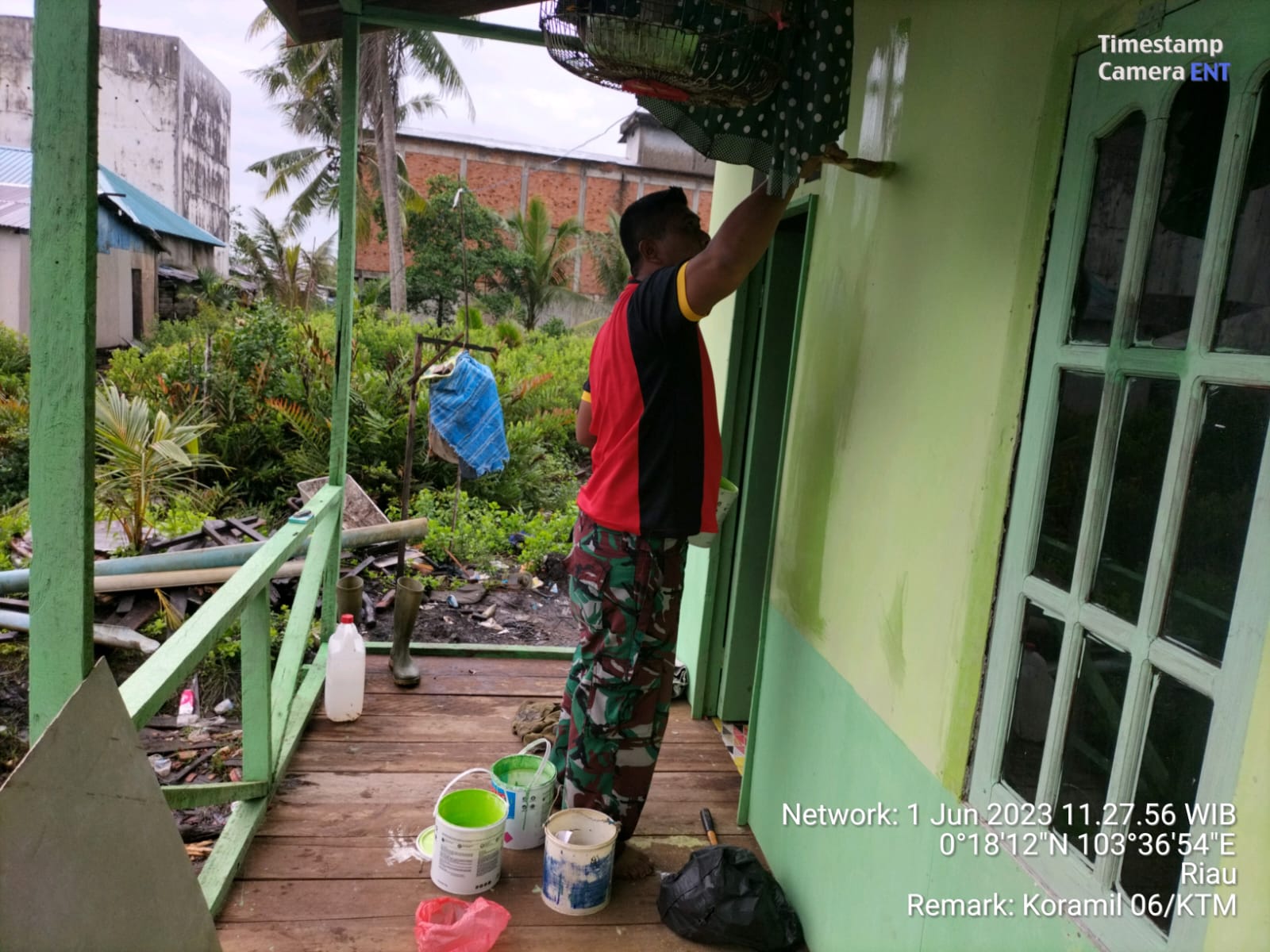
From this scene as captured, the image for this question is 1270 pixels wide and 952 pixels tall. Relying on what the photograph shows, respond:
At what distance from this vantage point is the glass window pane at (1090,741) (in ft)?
4.20

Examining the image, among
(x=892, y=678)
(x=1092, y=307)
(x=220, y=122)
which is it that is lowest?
(x=892, y=678)

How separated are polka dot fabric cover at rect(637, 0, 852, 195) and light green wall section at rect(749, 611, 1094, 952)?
132 cm

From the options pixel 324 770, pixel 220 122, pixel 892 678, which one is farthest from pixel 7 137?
pixel 892 678

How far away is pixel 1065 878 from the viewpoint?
1.34 metres

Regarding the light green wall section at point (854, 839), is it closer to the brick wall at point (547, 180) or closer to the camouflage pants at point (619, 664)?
the camouflage pants at point (619, 664)

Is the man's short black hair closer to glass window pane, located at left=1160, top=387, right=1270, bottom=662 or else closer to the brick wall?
glass window pane, located at left=1160, top=387, right=1270, bottom=662

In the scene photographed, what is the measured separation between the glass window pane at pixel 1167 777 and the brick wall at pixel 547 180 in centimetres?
2489

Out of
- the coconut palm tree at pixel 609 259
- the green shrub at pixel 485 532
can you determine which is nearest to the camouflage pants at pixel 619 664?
the green shrub at pixel 485 532

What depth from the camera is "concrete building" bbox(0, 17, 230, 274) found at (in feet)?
68.7

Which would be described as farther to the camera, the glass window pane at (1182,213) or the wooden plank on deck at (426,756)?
the wooden plank on deck at (426,756)

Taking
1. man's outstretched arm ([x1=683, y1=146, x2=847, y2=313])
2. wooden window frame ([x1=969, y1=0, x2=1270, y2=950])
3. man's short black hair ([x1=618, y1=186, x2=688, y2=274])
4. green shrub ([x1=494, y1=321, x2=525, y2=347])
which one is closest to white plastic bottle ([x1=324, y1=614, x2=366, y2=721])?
man's short black hair ([x1=618, y1=186, x2=688, y2=274])

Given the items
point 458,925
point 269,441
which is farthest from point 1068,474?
point 269,441

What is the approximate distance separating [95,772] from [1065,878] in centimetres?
161

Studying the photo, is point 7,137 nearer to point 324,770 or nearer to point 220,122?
point 220,122
